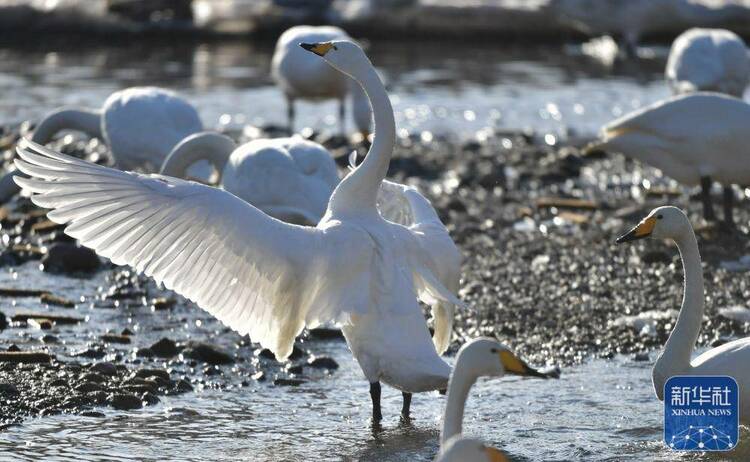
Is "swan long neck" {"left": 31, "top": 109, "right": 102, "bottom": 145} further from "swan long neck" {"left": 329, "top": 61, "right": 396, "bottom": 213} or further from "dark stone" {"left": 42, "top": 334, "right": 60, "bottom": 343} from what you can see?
"swan long neck" {"left": 329, "top": 61, "right": 396, "bottom": 213}

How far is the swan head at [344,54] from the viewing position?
6.99 metres

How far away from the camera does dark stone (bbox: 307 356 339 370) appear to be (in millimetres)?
7922

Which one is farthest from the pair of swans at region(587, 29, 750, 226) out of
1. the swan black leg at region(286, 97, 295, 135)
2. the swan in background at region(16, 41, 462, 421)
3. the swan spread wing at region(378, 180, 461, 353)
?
the swan black leg at region(286, 97, 295, 135)

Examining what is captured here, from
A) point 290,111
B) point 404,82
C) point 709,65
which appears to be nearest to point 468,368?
point 709,65

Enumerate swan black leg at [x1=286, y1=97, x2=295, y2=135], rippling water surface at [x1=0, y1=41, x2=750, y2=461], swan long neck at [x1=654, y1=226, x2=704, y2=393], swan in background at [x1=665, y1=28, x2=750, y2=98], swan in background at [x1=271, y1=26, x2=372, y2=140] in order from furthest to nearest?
swan black leg at [x1=286, y1=97, x2=295, y2=135] → swan in background at [x1=271, y1=26, x2=372, y2=140] → swan in background at [x1=665, y1=28, x2=750, y2=98] → swan long neck at [x1=654, y1=226, x2=704, y2=393] → rippling water surface at [x1=0, y1=41, x2=750, y2=461]

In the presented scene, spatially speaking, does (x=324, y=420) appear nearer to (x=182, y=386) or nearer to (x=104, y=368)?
(x=182, y=386)

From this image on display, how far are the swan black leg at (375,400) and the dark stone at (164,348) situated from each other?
1.46m

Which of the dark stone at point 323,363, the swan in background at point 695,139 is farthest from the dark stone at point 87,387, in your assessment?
the swan in background at point 695,139

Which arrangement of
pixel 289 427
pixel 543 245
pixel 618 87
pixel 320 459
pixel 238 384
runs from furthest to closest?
1. pixel 618 87
2. pixel 543 245
3. pixel 238 384
4. pixel 289 427
5. pixel 320 459

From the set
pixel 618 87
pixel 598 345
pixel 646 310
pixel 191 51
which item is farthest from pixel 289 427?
pixel 191 51

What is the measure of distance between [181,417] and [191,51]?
16907 millimetres

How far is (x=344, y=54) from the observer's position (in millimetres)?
6988

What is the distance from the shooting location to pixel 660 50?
24141 mm

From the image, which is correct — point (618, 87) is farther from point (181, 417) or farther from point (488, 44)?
point (181, 417)
